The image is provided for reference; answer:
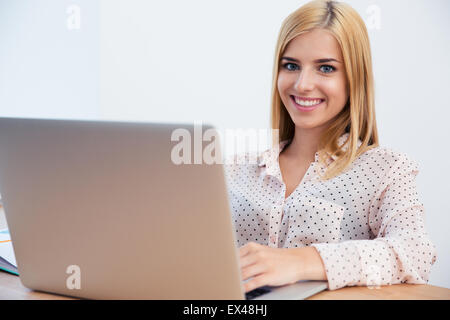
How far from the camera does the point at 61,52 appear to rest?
3699 mm

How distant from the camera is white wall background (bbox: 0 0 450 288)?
8.93 ft

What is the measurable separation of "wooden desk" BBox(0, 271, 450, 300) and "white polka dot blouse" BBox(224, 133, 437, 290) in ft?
0.09

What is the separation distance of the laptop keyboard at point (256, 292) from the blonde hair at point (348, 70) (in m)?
0.59

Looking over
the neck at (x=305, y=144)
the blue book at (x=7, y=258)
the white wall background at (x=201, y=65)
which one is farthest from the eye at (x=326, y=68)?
the white wall background at (x=201, y=65)

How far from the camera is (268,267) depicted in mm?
925

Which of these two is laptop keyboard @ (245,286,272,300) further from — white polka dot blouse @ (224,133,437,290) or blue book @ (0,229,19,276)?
blue book @ (0,229,19,276)

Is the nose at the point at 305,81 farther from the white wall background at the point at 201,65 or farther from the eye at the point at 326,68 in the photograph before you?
the white wall background at the point at 201,65

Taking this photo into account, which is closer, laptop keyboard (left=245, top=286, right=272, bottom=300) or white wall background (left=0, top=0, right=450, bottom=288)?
laptop keyboard (left=245, top=286, right=272, bottom=300)

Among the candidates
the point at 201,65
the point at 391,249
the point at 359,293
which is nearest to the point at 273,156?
the point at 391,249

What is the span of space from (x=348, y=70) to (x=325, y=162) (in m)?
0.26

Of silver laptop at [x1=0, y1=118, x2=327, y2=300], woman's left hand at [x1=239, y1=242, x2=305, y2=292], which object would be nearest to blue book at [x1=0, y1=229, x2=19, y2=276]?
silver laptop at [x1=0, y1=118, x2=327, y2=300]

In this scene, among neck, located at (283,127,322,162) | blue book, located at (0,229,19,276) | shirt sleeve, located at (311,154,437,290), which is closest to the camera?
shirt sleeve, located at (311,154,437,290)
